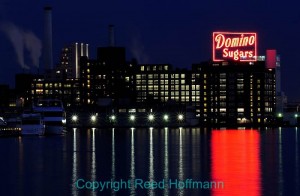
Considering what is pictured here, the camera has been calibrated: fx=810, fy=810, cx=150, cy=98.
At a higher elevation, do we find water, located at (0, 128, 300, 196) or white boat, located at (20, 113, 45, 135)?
white boat, located at (20, 113, 45, 135)

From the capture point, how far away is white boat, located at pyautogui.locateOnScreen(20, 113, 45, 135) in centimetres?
14188

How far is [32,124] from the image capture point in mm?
142000

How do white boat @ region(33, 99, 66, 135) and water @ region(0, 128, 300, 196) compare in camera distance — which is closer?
water @ region(0, 128, 300, 196)

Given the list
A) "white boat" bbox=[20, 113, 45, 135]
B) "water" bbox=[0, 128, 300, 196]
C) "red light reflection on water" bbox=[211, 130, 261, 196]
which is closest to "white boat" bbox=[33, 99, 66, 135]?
"white boat" bbox=[20, 113, 45, 135]

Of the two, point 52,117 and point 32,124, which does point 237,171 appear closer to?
point 32,124

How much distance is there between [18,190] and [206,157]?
35872mm

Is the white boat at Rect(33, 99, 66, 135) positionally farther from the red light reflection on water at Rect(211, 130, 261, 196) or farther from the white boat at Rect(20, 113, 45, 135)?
the red light reflection on water at Rect(211, 130, 261, 196)

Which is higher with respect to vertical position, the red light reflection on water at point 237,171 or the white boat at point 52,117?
the white boat at point 52,117

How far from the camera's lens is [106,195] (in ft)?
173

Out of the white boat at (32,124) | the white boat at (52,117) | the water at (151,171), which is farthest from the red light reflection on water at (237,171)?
the white boat at (52,117)

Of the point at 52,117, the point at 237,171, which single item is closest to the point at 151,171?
the point at 237,171

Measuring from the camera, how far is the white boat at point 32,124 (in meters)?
142

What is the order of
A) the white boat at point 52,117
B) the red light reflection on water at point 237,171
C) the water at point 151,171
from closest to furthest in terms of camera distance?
1. the red light reflection on water at point 237,171
2. the water at point 151,171
3. the white boat at point 52,117

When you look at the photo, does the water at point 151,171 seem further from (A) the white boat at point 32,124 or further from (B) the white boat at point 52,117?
(B) the white boat at point 52,117
